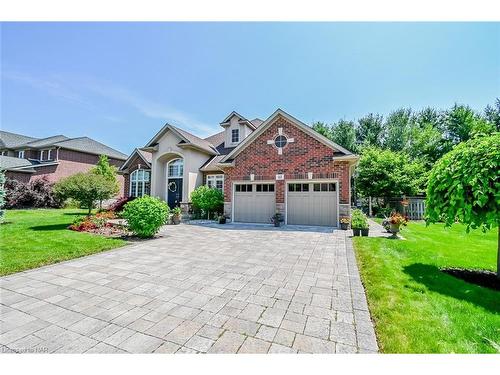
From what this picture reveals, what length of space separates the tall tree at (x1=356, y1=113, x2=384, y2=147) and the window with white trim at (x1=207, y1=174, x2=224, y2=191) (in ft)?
80.6

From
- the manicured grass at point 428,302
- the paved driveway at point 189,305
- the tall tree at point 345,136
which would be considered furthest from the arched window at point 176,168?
the tall tree at point 345,136

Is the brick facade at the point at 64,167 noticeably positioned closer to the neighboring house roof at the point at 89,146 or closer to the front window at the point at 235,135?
the neighboring house roof at the point at 89,146

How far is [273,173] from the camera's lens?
12.1 meters

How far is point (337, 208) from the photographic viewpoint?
11016 millimetres

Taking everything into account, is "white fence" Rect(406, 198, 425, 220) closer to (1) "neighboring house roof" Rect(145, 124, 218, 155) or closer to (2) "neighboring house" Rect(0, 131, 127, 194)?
(1) "neighboring house roof" Rect(145, 124, 218, 155)

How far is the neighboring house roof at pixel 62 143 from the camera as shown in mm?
24984

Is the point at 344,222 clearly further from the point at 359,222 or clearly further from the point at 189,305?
the point at 189,305

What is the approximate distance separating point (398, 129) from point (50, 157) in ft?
136

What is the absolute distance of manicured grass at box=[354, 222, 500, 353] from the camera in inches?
95.4

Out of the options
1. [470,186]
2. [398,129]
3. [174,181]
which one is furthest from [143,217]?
[398,129]
